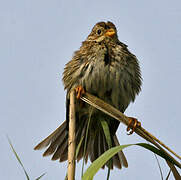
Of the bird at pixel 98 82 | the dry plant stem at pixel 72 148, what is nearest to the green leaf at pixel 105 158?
the dry plant stem at pixel 72 148

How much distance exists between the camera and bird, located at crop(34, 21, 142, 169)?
331cm

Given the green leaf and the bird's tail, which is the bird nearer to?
the bird's tail

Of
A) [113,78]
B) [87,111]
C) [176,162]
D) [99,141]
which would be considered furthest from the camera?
[99,141]

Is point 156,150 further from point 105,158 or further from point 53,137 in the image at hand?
point 53,137

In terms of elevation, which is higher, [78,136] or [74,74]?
[74,74]

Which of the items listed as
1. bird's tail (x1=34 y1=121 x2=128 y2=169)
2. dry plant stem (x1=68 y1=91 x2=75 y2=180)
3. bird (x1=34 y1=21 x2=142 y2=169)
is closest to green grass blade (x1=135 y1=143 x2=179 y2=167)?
dry plant stem (x1=68 y1=91 x2=75 y2=180)

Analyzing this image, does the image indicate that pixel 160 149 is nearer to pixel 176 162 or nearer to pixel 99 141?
pixel 176 162

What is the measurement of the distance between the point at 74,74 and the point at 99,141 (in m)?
0.75

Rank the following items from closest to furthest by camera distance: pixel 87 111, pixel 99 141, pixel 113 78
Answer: pixel 113 78 < pixel 87 111 < pixel 99 141

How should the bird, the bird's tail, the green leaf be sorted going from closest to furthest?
1. the green leaf
2. the bird
3. the bird's tail

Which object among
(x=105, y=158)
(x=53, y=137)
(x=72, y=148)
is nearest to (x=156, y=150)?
(x=105, y=158)

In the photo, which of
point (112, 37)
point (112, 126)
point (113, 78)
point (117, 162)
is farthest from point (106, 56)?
point (117, 162)

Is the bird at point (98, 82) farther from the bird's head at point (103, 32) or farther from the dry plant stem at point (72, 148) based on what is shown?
the dry plant stem at point (72, 148)

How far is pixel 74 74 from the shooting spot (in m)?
3.46
